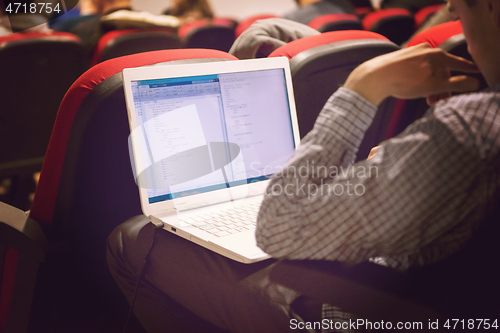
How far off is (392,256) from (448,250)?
0.29 ft

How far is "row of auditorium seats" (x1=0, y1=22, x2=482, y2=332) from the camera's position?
3.02 feet

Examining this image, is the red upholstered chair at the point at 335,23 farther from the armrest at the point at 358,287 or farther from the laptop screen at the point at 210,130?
the armrest at the point at 358,287

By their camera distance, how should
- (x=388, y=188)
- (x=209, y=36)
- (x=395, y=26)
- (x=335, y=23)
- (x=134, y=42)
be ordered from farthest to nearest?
(x=395, y=26) < (x=209, y=36) < (x=335, y=23) < (x=134, y=42) < (x=388, y=188)

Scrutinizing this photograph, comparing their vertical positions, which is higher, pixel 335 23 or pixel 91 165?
pixel 335 23

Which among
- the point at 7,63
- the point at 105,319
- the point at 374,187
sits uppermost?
the point at 7,63

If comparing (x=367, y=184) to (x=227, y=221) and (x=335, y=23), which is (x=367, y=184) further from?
(x=335, y=23)

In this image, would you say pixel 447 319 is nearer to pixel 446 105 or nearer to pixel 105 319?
pixel 446 105

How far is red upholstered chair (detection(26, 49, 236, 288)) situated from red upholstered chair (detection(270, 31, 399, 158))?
24 cm

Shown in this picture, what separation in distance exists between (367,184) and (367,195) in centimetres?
2

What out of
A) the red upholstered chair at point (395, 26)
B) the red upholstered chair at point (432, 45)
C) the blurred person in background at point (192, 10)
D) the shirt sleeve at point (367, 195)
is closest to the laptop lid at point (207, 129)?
the shirt sleeve at point (367, 195)

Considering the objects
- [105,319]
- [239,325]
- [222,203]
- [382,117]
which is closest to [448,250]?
[239,325]

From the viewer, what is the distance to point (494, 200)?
1.99 ft

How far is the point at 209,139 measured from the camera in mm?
1037

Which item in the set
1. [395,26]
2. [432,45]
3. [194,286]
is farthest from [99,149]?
[395,26]
